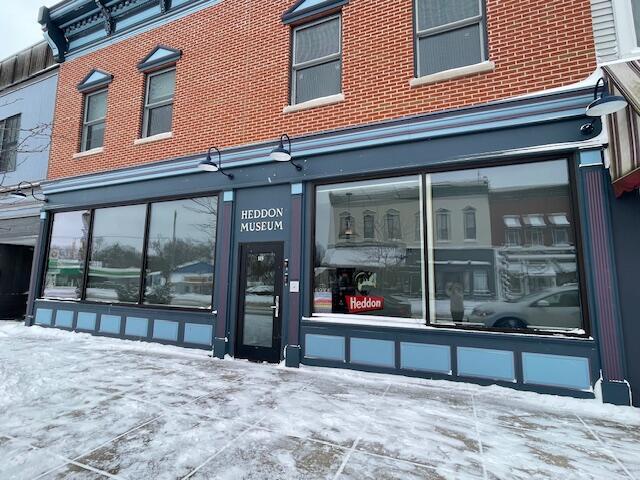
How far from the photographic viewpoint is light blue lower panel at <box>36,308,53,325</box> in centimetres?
1040

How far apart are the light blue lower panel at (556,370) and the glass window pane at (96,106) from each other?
12143 millimetres

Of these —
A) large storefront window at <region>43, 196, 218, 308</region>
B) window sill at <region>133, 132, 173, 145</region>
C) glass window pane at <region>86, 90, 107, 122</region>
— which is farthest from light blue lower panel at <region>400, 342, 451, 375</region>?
glass window pane at <region>86, 90, 107, 122</region>

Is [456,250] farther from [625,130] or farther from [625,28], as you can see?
[625,28]

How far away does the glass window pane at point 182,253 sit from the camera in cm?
838

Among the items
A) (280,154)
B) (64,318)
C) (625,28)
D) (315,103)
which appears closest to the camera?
(625,28)

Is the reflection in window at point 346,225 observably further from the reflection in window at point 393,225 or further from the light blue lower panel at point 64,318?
the light blue lower panel at point 64,318

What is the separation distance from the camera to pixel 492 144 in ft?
19.8

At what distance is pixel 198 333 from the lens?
805 cm

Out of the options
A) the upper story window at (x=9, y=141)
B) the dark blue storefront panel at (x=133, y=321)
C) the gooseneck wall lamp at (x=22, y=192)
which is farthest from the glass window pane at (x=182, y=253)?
the upper story window at (x=9, y=141)

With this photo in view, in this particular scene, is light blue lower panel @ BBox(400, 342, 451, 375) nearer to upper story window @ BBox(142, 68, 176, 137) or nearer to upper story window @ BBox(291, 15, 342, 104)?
upper story window @ BBox(291, 15, 342, 104)

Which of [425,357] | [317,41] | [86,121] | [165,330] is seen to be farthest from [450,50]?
[86,121]

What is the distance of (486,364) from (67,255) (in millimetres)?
11284

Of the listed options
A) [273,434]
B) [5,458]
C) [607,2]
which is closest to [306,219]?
[273,434]

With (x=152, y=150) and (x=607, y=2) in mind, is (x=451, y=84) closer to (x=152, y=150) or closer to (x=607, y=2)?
(x=607, y=2)
